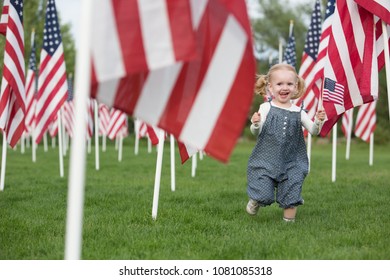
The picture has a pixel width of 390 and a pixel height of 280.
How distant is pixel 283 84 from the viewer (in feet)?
19.7

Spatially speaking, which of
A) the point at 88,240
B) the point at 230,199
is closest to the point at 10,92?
the point at 230,199

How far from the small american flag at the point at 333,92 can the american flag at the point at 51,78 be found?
5535 millimetres

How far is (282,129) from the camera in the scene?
605cm

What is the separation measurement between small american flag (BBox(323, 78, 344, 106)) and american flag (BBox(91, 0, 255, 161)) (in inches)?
104

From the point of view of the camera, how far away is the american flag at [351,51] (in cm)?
607

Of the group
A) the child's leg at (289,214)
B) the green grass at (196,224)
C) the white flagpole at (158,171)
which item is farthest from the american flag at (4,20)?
the child's leg at (289,214)

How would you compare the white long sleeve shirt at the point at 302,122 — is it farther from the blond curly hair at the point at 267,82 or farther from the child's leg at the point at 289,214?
the child's leg at the point at 289,214

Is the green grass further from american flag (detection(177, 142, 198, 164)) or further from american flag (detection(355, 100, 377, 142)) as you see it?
american flag (detection(355, 100, 377, 142))

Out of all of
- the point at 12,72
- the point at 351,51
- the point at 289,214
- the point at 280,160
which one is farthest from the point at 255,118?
the point at 12,72

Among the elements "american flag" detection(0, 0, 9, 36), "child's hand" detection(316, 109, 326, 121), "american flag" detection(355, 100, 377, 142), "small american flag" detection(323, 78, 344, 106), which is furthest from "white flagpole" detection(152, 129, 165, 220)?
"american flag" detection(355, 100, 377, 142)

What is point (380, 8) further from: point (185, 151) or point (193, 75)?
point (193, 75)

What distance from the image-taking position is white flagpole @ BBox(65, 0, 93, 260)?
116 inches
